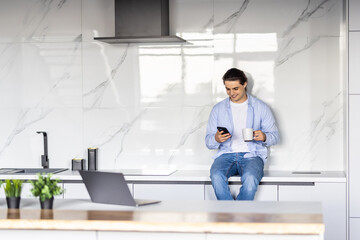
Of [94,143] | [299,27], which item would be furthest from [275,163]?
[94,143]

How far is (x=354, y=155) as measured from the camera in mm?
5145

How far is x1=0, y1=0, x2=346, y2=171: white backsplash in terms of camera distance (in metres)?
5.56

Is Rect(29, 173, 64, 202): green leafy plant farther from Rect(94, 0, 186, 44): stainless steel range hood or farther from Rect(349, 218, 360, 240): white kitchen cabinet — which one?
Rect(349, 218, 360, 240): white kitchen cabinet

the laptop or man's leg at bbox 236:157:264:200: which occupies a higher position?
the laptop

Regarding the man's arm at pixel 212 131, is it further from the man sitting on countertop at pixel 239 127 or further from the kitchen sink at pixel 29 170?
the kitchen sink at pixel 29 170

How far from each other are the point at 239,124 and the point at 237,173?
1.34 feet

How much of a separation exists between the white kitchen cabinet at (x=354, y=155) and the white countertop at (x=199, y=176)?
0.09 m

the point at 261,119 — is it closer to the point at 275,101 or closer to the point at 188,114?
the point at 275,101

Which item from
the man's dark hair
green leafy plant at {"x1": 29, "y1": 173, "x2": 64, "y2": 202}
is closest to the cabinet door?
the man's dark hair

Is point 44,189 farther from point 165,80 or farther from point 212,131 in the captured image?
point 165,80

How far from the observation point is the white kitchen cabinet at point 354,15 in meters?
5.09

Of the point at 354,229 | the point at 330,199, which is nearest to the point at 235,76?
the point at 330,199

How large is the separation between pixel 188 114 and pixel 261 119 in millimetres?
711

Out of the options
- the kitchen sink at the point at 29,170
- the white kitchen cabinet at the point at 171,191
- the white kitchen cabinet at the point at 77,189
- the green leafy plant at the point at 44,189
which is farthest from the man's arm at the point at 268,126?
the green leafy plant at the point at 44,189
